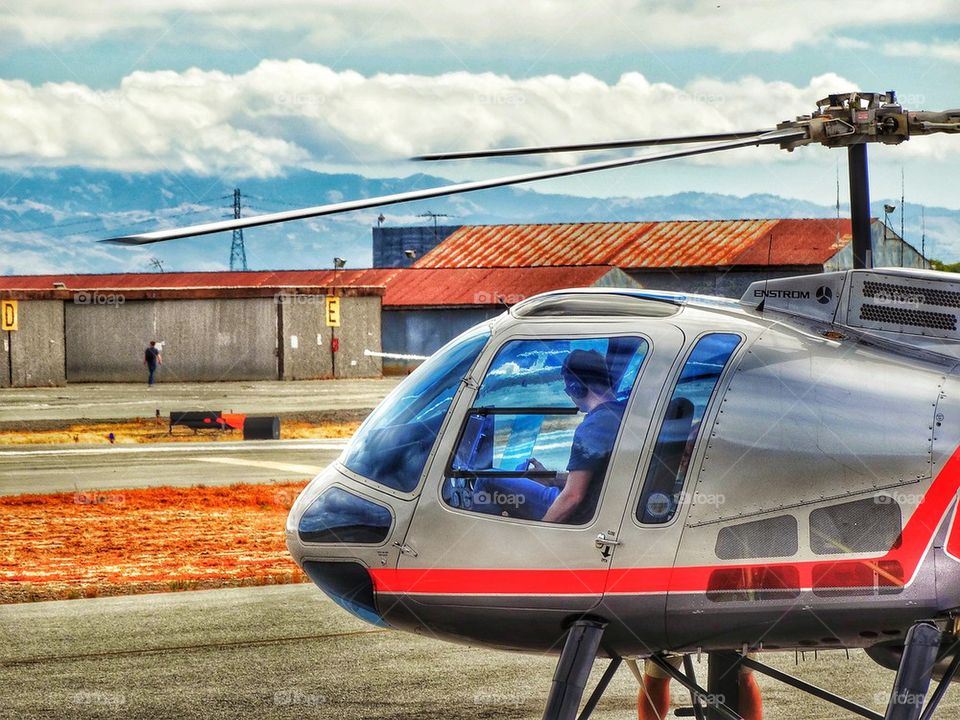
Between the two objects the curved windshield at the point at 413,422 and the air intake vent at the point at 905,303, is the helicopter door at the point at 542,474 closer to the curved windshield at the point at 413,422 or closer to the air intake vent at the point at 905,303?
the curved windshield at the point at 413,422

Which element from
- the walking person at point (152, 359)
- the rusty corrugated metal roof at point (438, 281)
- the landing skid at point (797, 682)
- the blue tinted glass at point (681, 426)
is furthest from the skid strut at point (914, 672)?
the walking person at point (152, 359)

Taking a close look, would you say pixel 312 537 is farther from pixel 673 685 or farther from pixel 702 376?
pixel 673 685

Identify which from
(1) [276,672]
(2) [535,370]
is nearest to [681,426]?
(2) [535,370]

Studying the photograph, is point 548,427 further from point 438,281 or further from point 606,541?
point 438,281

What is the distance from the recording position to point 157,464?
957 inches

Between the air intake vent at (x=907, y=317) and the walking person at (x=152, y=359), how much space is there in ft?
156

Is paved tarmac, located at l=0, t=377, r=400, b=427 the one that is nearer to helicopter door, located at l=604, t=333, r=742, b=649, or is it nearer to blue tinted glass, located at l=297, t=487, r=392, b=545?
blue tinted glass, located at l=297, t=487, r=392, b=545

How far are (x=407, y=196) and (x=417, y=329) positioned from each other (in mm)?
53269

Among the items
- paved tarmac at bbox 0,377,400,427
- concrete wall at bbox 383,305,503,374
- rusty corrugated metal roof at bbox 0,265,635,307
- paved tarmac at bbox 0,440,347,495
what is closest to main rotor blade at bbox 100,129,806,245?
paved tarmac at bbox 0,440,347,495

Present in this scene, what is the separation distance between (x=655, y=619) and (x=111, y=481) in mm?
17603

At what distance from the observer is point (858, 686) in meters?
9.17

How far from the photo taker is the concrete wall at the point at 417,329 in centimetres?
5803

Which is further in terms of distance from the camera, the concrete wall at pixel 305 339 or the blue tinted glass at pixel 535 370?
the concrete wall at pixel 305 339

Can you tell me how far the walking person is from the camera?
168 ft
